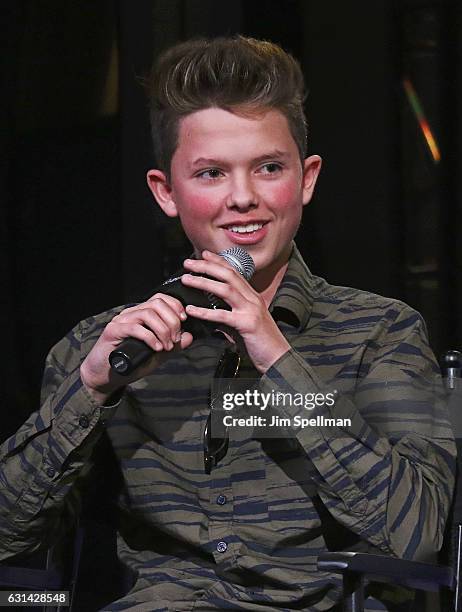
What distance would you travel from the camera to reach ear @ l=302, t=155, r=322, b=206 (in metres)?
1.94

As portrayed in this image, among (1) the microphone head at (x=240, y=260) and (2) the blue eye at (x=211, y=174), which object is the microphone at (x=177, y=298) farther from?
(2) the blue eye at (x=211, y=174)

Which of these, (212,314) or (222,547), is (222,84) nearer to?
(212,314)

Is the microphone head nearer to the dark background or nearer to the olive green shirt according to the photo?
the olive green shirt

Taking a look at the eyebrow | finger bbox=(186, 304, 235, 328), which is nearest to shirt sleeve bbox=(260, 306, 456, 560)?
finger bbox=(186, 304, 235, 328)

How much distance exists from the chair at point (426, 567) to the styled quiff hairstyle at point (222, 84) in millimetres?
533

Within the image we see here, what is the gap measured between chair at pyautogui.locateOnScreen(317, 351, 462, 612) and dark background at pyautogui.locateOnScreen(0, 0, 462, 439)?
0.51m

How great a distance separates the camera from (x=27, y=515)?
6.00ft

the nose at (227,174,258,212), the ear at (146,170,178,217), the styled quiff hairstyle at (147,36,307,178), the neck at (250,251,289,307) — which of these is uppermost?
the styled quiff hairstyle at (147,36,307,178)

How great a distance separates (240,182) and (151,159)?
75cm

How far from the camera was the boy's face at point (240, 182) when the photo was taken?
5.96ft

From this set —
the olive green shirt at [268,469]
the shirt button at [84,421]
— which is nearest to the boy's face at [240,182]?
the olive green shirt at [268,469]

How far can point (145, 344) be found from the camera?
155 cm

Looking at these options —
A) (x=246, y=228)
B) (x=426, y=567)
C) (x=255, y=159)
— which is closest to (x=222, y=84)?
(x=255, y=159)

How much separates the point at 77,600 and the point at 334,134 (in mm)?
1139
